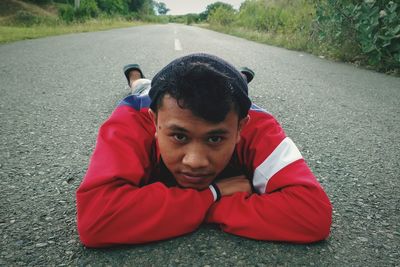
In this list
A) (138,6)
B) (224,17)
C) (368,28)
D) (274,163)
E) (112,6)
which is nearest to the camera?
(274,163)

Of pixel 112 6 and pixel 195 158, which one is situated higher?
pixel 195 158

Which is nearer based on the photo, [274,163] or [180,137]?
[180,137]

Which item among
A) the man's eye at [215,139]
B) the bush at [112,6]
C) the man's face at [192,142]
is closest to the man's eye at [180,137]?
the man's face at [192,142]

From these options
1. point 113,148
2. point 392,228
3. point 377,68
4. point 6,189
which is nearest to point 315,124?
point 392,228

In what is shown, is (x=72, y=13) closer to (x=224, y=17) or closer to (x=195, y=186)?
(x=224, y=17)

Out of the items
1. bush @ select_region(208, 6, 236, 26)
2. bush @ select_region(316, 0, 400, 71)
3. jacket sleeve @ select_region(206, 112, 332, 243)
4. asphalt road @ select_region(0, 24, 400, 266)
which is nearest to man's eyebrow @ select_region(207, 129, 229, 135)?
jacket sleeve @ select_region(206, 112, 332, 243)

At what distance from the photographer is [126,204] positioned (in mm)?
1438

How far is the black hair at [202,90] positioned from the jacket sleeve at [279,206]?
38cm

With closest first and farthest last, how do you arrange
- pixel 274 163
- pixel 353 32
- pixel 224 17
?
pixel 274 163 → pixel 353 32 → pixel 224 17

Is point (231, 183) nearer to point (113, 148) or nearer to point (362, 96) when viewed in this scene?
point (113, 148)

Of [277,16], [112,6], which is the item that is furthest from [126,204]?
[112,6]

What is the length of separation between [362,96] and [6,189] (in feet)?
13.0

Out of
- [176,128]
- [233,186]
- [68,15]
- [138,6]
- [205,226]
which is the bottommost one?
[138,6]

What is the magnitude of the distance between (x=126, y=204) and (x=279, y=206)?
65 cm
